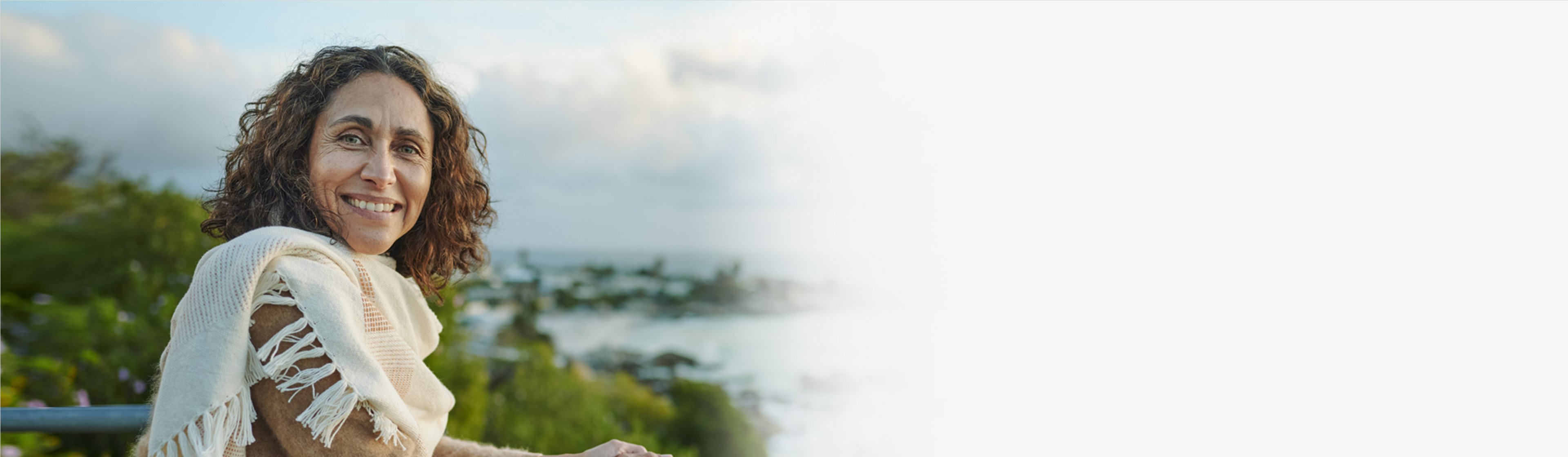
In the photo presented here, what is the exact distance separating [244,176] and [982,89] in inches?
151

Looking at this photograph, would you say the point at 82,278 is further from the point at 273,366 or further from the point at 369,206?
the point at 273,366

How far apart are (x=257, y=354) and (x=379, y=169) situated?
244 mm

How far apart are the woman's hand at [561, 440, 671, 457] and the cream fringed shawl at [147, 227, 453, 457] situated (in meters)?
0.22

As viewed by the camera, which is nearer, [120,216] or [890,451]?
[120,216]

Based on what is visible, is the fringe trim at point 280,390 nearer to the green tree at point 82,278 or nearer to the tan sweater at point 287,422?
the tan sweater at point 287,422

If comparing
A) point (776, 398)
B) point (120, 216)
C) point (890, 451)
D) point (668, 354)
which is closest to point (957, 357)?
point (890, 451)

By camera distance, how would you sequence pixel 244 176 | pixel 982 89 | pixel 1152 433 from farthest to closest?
pixel 982 89 < pixel 1152 433 < pixel 244 176

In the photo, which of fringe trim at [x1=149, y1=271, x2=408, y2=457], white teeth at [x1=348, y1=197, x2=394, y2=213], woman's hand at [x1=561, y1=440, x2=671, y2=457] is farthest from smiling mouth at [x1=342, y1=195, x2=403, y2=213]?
woman's hand at [x1=561, y1=440, x2=671, y2=457]

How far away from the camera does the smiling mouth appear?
41.8 inches

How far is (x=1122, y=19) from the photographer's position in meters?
3.83

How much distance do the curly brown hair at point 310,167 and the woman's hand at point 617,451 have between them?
13.8 inches

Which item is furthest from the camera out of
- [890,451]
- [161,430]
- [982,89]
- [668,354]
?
[668,354]

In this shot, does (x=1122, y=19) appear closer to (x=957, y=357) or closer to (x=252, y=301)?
(x=957, y=357)

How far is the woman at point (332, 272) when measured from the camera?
2.92 ft
